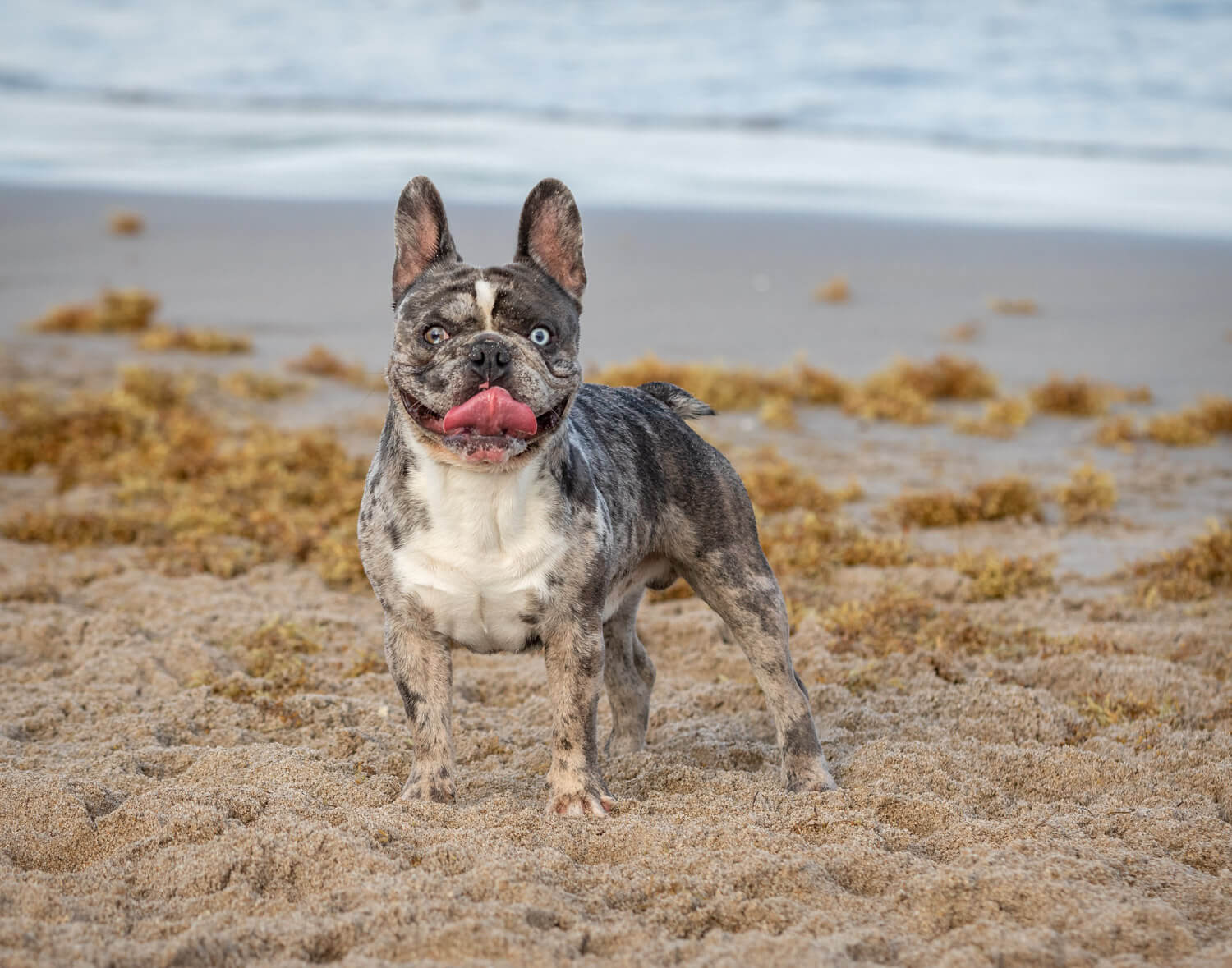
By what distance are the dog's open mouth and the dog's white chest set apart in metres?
0.17

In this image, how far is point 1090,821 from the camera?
14.8 feet

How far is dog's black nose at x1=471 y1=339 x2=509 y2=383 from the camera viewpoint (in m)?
4.22

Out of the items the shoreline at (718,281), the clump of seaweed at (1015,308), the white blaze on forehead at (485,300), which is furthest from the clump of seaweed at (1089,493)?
the clump of seaweed at (1015,308)

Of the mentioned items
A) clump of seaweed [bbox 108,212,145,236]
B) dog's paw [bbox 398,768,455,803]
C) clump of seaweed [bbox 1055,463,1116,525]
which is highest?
clump of seaweed [bbox 108,212,145,236]

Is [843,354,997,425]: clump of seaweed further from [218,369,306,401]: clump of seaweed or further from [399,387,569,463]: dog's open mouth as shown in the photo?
[399,387,569,463]: dog's open mouth

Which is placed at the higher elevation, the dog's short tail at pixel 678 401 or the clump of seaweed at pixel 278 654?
the dog's short tail at pixel 678 401

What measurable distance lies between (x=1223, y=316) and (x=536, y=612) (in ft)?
42.2

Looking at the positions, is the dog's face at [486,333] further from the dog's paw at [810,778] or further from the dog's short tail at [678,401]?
the dog's paw at [810,778]

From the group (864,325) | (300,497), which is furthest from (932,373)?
(300,497)

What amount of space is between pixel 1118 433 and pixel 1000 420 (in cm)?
97

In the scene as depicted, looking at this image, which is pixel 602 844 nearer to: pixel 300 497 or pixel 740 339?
pixel 300 497

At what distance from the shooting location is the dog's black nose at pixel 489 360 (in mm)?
4219

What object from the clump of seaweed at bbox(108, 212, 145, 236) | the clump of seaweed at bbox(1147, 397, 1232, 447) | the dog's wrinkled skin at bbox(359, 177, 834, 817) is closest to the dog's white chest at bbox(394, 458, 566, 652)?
the dog's wrinkled skin at bbox(359, 177, 834, 817)

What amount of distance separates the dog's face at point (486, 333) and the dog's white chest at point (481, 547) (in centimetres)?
11
